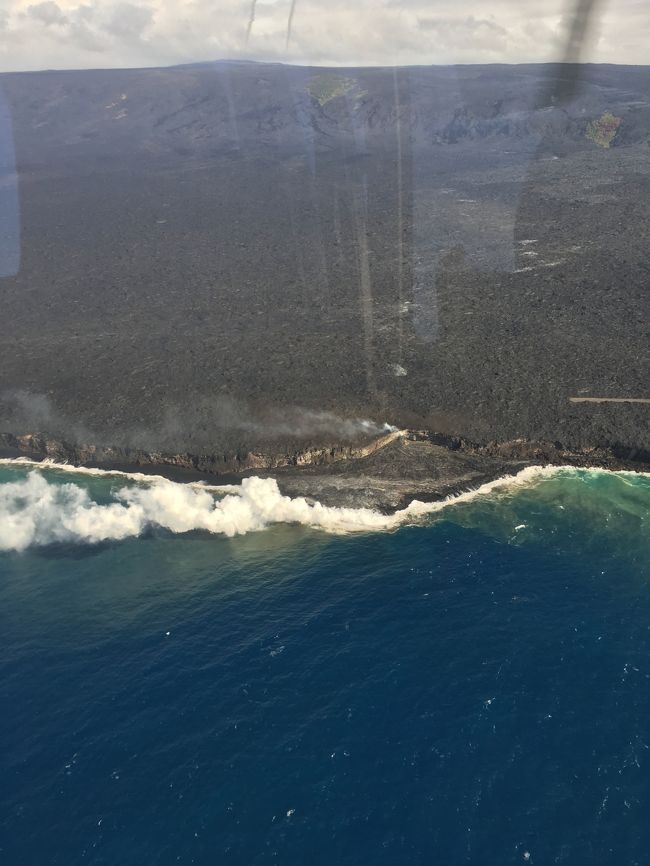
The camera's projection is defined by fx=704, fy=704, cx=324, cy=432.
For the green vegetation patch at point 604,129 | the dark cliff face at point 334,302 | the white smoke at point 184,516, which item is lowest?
the white smoke at point 184,516

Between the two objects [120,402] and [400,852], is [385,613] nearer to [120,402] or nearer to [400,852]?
[400,852]

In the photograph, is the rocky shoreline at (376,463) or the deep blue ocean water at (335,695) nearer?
the deep blue ocean water at (335,695)

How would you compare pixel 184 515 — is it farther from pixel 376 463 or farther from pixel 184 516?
pixel 376 463

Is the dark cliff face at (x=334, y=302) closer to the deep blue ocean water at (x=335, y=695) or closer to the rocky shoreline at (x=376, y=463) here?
the rocky shoreline at (x=376, y=463)

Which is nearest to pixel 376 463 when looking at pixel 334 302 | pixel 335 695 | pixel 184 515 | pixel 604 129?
pixel 184 515

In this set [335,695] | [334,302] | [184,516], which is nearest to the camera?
[335,695]

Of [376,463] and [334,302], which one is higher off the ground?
[334,302]

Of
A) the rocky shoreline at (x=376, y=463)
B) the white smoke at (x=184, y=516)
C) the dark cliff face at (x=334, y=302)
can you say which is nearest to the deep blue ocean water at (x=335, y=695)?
the white smoke at (x=184, y=516)

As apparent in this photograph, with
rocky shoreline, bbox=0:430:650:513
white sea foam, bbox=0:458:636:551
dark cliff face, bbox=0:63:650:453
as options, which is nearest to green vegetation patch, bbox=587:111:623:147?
dark cliff face, bbox=0:63:650:453
